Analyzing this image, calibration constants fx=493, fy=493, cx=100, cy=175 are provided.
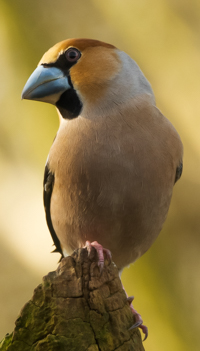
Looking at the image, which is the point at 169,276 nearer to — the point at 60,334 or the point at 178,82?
the point at 178,82

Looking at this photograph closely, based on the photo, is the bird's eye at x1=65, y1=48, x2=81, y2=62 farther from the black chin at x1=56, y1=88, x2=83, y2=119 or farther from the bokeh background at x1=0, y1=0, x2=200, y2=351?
the bokeh background at x1=0, y1=0, x2=200, y2=351

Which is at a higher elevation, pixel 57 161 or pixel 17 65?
pixel 17 65

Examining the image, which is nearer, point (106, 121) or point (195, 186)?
point (106, 121)

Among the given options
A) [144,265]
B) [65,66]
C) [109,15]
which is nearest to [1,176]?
[144,265]

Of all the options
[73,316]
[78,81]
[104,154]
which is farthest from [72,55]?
[73,316]

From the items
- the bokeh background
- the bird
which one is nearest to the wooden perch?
the bird

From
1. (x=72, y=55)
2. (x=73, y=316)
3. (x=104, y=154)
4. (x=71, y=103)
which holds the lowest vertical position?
(x=73, y=316)

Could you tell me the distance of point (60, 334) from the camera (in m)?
1.49

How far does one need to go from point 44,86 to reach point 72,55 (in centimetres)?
23

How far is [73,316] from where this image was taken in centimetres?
151

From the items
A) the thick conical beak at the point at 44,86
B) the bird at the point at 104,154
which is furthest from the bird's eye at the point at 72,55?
the thick conical beak at the point at 44,86

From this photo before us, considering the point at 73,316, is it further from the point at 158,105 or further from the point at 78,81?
the point at 158,105

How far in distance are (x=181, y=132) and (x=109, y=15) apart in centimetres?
114

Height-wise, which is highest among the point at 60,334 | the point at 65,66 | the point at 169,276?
the point at 65,66
